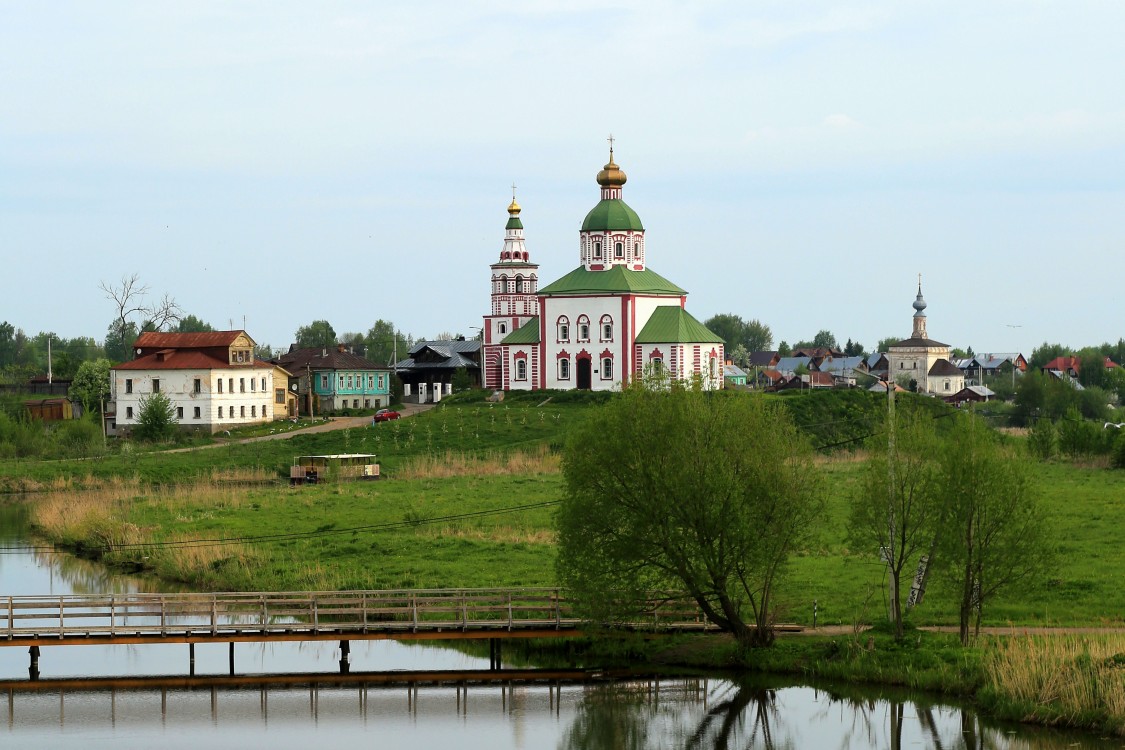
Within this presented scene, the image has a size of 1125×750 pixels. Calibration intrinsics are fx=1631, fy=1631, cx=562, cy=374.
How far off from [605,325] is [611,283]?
2.41 m

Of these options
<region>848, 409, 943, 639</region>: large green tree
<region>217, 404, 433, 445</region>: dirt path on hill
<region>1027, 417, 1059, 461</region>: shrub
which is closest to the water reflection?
<region>848, 409, 943, 639</region>: large green tree

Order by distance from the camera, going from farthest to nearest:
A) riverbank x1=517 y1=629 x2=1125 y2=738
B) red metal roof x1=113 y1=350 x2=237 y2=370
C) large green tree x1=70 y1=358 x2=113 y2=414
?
large green tree x1=70 y1=358 x2=113 y2=414 → red metal roof x1=113 y1=350 x2=237 y2=370 → riverbank x1=517 y1=629 x2=1125 y2=738

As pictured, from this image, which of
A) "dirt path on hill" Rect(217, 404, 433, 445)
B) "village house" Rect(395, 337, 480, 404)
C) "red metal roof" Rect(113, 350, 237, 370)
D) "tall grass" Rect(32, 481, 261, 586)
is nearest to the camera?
"tall grass" Rect(32, 481, 261, 586)

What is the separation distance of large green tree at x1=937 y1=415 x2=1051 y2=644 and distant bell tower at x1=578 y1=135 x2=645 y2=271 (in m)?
59.1

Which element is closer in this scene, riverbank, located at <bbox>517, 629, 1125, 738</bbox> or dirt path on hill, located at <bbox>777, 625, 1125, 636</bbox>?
riverbank, located at <bbox>517, 629, 1125, 738</bbox>

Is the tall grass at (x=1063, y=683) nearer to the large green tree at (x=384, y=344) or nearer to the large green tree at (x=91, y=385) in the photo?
the large green tree at (x=91, y=385)

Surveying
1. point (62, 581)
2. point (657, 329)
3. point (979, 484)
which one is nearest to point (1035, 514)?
point (979, 484)

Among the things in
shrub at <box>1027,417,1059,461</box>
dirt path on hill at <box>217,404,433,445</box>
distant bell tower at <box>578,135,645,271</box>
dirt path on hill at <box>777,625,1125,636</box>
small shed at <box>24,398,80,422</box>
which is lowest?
dirt path on hill at <box>777,625,1125,636</box>

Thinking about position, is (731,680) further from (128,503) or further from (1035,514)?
(128,503)

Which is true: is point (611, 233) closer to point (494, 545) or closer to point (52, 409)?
point (52, 409)

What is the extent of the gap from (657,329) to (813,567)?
46.7m

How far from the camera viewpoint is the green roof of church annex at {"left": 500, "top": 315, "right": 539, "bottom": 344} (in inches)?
3541

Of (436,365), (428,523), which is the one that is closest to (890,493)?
(428,523)

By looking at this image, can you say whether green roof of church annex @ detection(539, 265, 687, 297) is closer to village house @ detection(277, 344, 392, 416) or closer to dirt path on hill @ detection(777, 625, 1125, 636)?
village house @ detection(277, 344, 392, 416)
